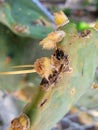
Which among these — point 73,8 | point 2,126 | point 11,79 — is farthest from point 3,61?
point 73,8

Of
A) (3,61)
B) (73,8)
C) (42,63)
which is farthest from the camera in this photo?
(73,8)

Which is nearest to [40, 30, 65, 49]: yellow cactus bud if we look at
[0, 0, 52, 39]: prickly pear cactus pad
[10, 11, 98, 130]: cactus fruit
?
[10, 11, 98, 130]: cactus fruit

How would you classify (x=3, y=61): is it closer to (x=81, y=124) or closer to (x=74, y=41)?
(x=74, y=41)

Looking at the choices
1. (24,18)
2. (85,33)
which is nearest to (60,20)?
(85,33)

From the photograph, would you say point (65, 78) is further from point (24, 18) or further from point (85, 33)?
point (24, 18)

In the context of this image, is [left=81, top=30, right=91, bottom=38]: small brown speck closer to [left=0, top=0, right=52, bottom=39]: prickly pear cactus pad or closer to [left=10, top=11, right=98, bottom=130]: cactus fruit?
[left=10, top=11, right=98, bottom=130]: cactus fruit

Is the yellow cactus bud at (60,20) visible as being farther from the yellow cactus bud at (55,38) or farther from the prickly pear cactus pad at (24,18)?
the prickly pear cactus pad at (24,18)

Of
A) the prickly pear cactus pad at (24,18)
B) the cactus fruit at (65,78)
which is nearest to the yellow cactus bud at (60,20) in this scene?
the cactus fruit at (65,78)
